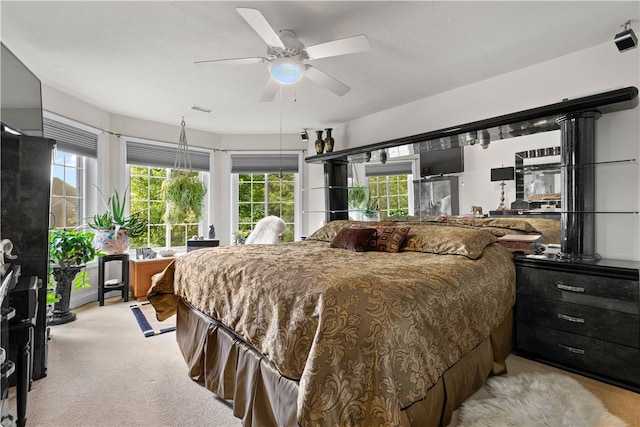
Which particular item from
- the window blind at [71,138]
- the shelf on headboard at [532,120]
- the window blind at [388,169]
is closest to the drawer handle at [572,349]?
the shelf on headboard at [532,120]

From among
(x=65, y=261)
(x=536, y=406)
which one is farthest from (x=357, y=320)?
(x=65, y=261)

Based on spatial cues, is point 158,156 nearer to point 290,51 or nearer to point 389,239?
point 290,51

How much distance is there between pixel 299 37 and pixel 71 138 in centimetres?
312

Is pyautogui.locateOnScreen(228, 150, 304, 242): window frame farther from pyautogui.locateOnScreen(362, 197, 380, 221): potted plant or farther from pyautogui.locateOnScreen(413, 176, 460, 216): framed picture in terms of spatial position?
pyautogui.locateOnScreen(413, 176, 460, 216): framed picture

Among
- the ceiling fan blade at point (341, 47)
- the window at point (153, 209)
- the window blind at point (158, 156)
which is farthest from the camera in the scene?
the window at point (153, 209)

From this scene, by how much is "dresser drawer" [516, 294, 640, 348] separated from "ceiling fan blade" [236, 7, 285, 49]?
2.48m

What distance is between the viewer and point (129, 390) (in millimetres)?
2008

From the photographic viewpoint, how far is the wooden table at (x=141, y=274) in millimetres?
4066

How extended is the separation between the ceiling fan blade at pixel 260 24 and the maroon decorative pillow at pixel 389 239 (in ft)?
5.48

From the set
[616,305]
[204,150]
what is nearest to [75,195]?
[204,150]

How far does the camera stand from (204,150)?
Result: 518 cm

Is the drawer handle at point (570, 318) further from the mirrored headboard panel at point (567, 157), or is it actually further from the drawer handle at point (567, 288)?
the mirrored headboard panel at point (567, 157)

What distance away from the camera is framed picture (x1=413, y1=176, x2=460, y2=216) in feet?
10.3

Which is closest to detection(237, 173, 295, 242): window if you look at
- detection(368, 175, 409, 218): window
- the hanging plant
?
the hanging plant
